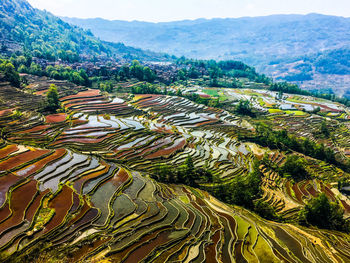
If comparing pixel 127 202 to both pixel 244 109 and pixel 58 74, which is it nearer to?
pixel 244 109

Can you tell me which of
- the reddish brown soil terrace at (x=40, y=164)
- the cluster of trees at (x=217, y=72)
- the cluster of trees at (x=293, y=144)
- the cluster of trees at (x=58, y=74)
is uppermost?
the reddish brown soil terrace at (x=40, y=164)

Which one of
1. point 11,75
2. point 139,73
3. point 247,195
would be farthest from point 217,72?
point 247,195

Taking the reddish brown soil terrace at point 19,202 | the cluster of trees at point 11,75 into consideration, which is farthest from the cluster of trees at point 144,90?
the reddish brown soil terrace at point 19,202

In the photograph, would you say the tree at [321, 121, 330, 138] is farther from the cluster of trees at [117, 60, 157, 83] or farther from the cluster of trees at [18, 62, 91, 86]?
the cluster of trees at [18, 62, 91, 86]

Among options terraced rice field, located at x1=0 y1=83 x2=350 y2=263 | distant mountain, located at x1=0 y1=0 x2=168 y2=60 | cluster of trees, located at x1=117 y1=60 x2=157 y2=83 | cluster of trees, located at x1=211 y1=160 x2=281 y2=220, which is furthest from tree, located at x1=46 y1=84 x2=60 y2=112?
distant mountain, located at x1=0 y1=0 x2=168 y2=60

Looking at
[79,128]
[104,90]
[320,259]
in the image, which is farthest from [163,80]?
[320,259]

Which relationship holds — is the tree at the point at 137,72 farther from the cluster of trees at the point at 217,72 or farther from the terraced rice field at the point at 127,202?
the terraced rice field at the point at 127,202

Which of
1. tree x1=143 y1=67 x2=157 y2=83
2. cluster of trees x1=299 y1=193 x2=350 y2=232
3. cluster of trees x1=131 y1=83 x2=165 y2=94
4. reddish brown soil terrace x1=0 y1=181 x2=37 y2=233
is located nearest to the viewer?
reddish brown soil terrace x1=0 y1=181 x2=37 y2=233
